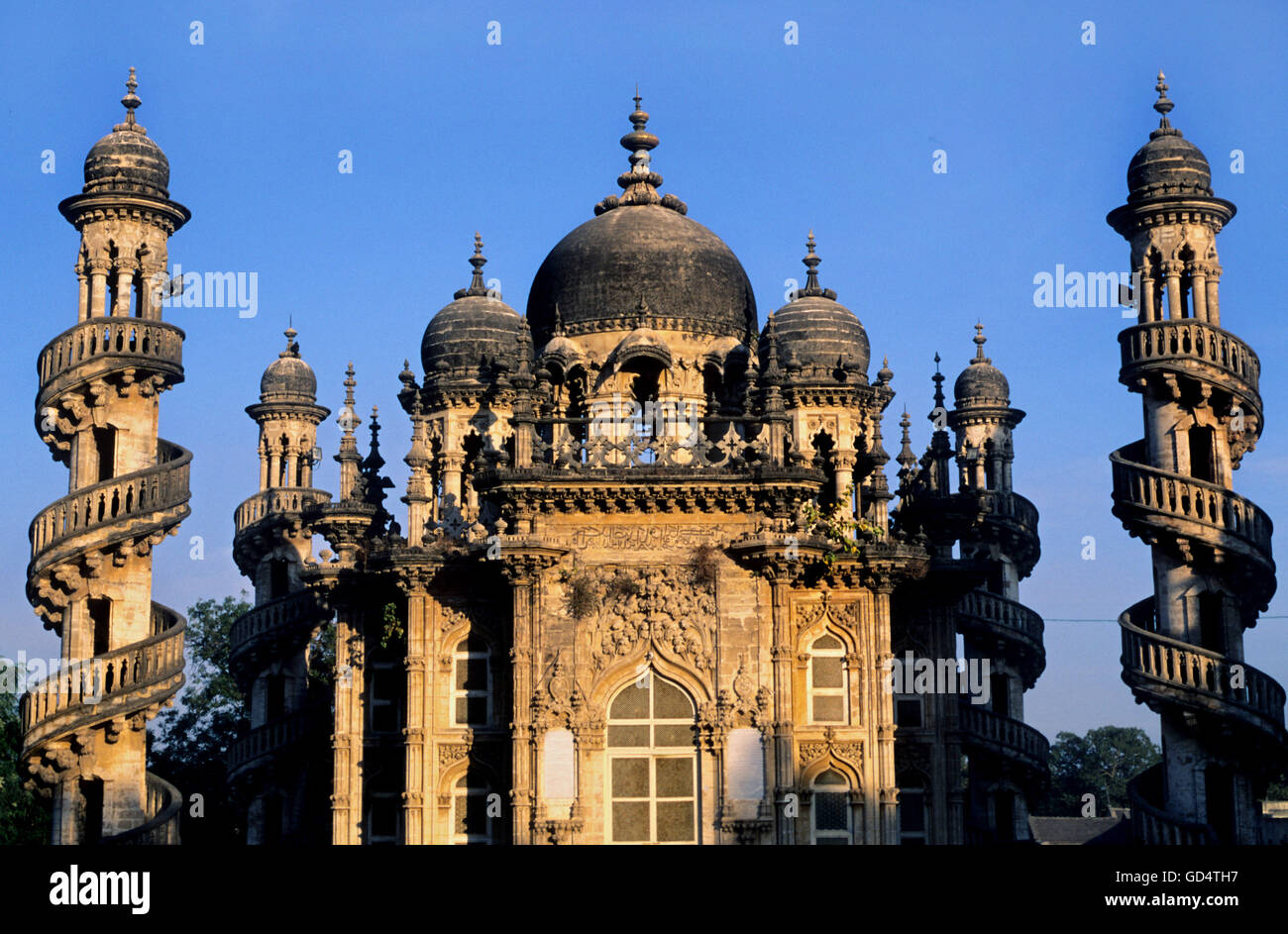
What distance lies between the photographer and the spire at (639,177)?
150ft

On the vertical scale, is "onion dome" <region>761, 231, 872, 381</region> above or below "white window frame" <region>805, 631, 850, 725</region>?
above

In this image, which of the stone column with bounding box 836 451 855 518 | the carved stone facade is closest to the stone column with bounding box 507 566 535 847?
the carved stone facade

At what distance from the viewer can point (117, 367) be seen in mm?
38781

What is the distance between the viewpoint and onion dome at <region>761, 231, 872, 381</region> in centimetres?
4314

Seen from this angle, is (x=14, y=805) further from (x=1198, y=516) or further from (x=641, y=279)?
(x=1198, y=516)

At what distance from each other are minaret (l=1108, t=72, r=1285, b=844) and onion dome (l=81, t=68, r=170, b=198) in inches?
768

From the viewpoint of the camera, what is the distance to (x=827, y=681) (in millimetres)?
39469

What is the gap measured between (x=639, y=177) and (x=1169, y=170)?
12477mm

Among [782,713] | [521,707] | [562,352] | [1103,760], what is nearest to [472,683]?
[521,707]

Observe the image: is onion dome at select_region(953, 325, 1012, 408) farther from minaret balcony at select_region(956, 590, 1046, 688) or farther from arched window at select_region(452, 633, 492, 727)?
arched window at select_region(452, 633, 492, 727)
